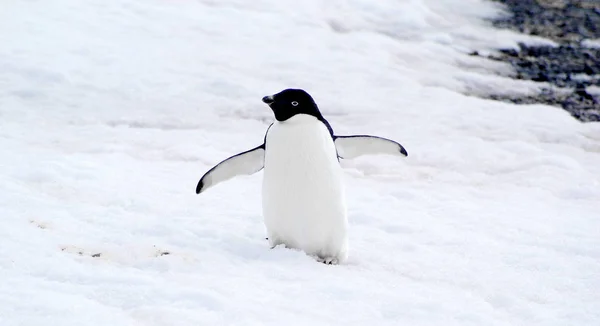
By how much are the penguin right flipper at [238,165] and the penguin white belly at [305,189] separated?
0.63 feet

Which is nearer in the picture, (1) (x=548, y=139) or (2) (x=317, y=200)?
(2) (x=317, y=200)

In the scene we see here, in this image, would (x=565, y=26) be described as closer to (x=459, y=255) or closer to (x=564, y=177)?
(x=564, y=177)

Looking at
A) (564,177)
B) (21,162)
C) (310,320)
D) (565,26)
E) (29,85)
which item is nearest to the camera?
(310,320)

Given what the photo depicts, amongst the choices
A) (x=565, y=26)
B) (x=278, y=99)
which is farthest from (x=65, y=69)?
(x=565, y=26)

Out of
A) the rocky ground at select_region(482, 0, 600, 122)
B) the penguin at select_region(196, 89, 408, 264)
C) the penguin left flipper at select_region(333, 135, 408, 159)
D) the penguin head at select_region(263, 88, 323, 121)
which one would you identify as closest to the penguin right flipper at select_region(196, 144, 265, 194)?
the penguin at select_region(196, 89, 408, 264)

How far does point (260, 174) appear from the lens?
284 inches

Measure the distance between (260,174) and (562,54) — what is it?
274 inches

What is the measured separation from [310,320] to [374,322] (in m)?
0.30

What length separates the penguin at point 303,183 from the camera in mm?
4469

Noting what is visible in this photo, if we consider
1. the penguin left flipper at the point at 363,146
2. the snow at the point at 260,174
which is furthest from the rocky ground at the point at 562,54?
the penguin left flipper at the point at 363,146

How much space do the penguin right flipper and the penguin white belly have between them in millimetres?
191

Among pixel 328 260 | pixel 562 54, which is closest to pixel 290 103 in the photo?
pixel 328 260

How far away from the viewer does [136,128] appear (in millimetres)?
8055

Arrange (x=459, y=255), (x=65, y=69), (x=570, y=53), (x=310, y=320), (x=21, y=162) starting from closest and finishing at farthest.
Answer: (x=310, y=320), (x=459, y=255), (x=21, y=162), (x=65, y=69), (x=570, y=53)
